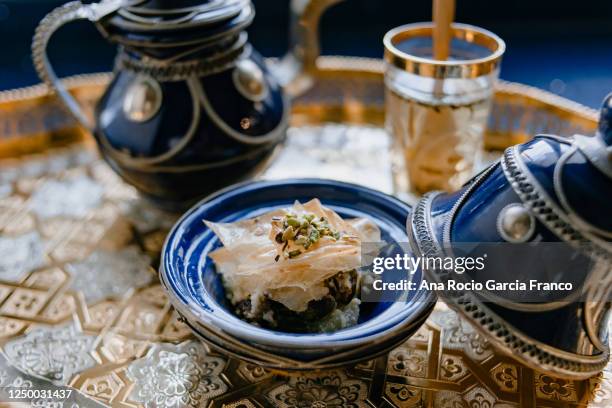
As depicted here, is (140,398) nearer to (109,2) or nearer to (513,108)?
(109,2)

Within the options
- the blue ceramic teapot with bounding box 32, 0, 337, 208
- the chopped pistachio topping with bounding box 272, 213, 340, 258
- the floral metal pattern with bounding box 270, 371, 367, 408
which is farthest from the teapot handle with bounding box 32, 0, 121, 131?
the floral metal pattern with bounding box 270, 371, 367, 408

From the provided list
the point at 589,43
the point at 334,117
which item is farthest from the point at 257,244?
the point at 589,43

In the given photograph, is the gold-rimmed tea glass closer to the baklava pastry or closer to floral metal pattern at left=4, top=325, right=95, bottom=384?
the baklava pastry

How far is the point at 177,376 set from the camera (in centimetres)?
71

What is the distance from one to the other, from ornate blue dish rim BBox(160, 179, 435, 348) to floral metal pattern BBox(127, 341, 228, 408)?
7cm

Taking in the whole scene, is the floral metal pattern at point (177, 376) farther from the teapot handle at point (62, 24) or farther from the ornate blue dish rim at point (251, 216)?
the teapot handle at point (62, 24)

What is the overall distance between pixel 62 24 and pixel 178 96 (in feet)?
0.67

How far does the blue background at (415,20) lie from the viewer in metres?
2.05

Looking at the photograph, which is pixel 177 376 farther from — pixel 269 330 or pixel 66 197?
pixel 66 197

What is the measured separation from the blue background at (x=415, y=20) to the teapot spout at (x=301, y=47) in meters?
1.08

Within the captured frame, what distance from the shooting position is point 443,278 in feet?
2.04

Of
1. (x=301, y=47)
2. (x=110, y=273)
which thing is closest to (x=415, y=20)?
(x=301, y=47)

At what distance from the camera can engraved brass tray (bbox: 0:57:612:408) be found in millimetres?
686

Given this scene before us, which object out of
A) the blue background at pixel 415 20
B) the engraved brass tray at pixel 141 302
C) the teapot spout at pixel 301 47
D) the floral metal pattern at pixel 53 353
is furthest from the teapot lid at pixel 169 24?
the blue background at pixel 415 20
